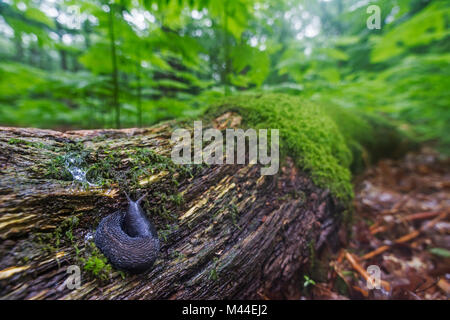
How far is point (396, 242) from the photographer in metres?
2.31

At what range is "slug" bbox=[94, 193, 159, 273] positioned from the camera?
3.61ft

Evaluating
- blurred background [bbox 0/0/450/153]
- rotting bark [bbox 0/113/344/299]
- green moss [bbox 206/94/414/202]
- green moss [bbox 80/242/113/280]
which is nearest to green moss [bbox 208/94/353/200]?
green moss [bbox 206/94/414/202]

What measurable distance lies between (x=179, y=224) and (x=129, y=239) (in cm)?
33

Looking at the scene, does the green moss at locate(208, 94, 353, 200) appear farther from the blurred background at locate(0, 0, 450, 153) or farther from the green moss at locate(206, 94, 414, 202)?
the blurred background at locate(0, 0, 450, 153)

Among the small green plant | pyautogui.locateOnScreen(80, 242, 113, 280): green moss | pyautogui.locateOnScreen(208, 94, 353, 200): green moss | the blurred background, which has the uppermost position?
the blurred background

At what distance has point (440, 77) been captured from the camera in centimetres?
339

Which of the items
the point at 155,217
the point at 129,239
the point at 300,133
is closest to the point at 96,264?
the point at 129,239

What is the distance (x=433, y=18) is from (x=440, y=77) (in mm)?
1280

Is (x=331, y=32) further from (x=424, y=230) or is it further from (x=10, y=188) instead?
(x=10, y=188)

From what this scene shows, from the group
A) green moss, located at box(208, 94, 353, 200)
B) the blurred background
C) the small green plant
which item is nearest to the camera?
the small green plant

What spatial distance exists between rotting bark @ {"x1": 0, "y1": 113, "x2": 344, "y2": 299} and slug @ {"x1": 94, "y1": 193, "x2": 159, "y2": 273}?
0.21 feet

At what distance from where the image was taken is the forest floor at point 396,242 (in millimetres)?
1736

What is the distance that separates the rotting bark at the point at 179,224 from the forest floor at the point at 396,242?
0.32 meters

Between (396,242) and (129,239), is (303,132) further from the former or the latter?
(129,239)
